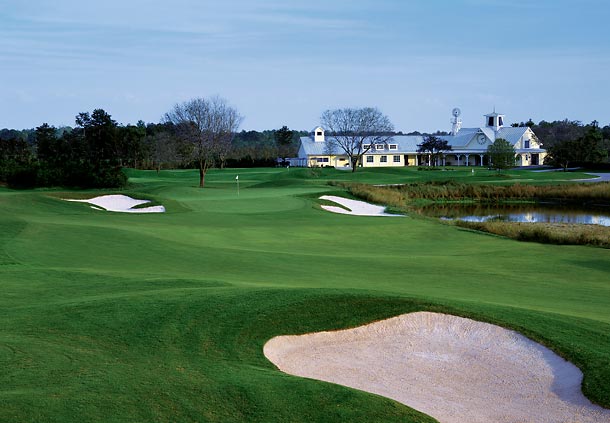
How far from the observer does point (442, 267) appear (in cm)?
2314

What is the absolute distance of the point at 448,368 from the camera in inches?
480

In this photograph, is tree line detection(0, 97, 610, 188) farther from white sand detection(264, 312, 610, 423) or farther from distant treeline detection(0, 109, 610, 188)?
white sand detection(264, 312, 610, 423)

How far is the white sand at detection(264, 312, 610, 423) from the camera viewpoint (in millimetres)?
10234

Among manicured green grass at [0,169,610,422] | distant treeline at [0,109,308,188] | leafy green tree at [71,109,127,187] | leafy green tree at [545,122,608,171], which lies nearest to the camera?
manicured green grass at [0,169,610,422]

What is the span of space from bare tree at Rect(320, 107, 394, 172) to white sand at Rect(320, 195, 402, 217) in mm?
58675

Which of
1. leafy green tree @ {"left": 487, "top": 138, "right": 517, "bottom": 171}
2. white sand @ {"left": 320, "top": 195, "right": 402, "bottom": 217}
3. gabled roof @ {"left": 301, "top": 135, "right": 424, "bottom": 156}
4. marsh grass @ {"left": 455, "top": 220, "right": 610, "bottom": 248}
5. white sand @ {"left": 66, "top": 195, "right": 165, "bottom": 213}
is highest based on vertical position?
gabled roof @ {"left": 301, "top": 135, "right": 424, "bottom": 156}

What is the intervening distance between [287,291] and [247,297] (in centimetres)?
99

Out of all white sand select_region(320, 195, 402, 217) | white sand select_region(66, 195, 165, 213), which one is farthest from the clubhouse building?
white sand select_region(66, 195, 165, 213)

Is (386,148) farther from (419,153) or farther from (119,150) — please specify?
(119,150)

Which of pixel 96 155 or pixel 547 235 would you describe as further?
pixel 96 155

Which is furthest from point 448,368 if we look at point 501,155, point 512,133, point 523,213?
point 512,133

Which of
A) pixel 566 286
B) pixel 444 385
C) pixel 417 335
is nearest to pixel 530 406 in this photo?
pixel 444 385

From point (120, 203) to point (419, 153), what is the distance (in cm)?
8491

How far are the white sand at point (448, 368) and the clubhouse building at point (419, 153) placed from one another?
4100 inches
